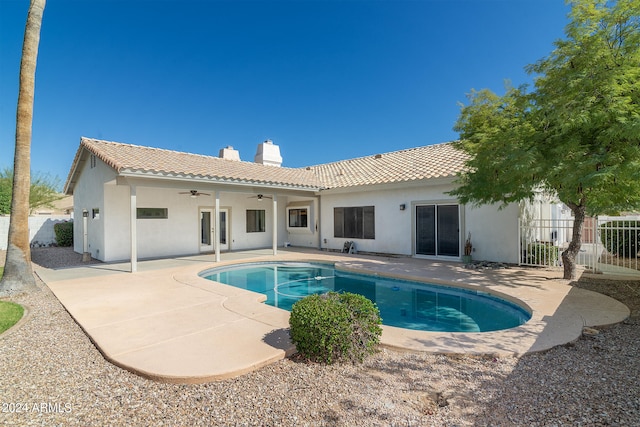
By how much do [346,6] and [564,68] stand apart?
11.6 metres

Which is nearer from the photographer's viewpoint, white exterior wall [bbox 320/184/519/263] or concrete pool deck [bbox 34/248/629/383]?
concrete pool deck [bbox 34/248/629/383]

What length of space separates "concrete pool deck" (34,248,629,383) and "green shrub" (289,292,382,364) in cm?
41

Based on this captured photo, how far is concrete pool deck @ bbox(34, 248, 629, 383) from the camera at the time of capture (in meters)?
4.65

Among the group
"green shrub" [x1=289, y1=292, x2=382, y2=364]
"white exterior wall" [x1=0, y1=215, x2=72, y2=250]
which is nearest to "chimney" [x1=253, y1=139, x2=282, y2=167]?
"white exterior wall" [x1=0, y1=215, x2=72, y2=250]

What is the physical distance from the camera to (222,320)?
20.9 feet

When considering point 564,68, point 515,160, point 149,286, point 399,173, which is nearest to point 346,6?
point 399,173

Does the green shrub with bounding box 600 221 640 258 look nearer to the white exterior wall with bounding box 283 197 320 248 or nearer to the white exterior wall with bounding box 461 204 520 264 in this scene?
the white exterior wall with bounding box 461 204 520 264

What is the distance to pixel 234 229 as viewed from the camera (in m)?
19.0

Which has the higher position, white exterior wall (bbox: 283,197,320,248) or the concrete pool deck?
white exterior wall (bbox: 283,197,320,248)

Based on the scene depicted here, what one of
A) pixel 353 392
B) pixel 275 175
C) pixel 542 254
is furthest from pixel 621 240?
pixel 275 175

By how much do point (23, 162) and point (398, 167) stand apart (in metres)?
15.4

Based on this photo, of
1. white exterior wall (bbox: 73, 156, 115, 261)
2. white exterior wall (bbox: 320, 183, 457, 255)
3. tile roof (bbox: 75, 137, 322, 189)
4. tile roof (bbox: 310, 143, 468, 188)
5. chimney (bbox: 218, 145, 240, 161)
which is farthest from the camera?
chimney (bbox: 218, 145, 240, 161)

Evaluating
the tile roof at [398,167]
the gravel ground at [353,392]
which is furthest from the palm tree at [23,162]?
the tile roof at [398,167]

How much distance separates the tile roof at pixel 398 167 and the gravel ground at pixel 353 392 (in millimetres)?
10253
